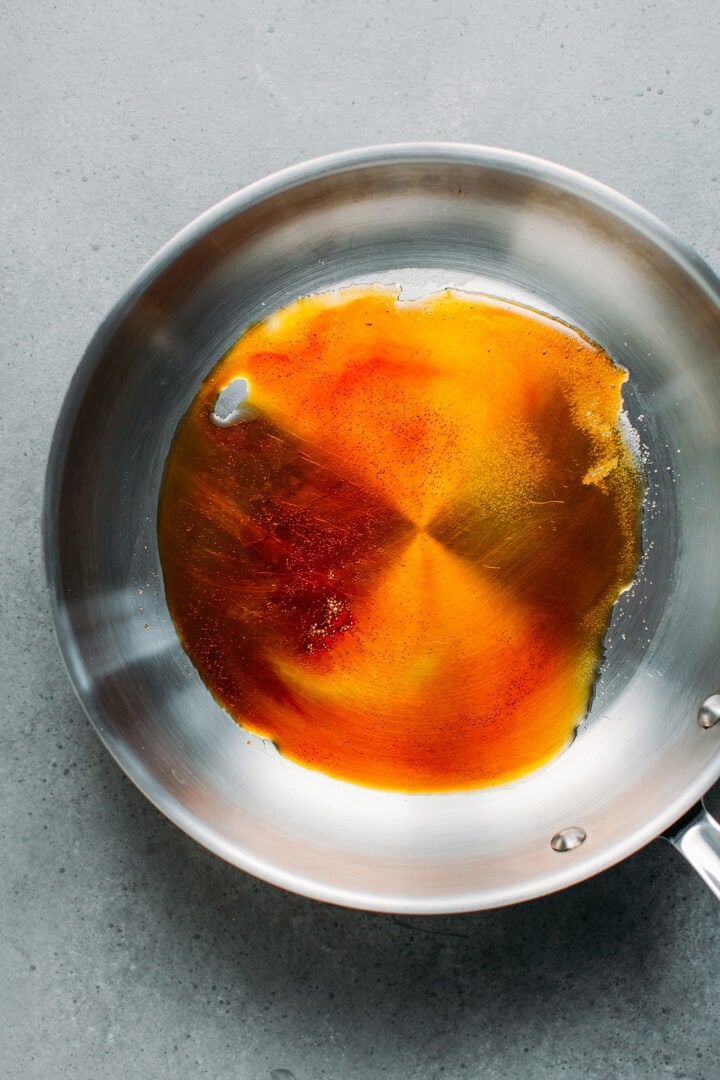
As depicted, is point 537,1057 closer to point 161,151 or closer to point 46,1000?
point 46,1000

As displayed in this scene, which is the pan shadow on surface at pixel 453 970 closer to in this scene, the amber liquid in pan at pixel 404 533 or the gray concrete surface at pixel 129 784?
the gray concrete surface at pixel 129 784

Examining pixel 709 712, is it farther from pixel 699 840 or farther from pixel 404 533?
pixel 404 533

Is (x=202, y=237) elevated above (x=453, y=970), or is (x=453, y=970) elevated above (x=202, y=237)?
(x=202, y=237)

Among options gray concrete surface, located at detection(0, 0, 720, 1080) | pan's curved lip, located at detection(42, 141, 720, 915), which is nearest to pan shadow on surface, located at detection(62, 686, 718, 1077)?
gray concrete surface, located at detection(0, 0, 720, 1080)

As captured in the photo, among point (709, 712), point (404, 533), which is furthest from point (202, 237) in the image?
point (709, 712)

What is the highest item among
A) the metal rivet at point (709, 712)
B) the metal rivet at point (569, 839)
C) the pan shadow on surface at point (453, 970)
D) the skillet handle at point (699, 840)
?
the metal rivet at point (709, 712)

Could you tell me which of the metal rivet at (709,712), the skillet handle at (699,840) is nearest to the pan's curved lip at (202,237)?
the skillet handle at (699,840)

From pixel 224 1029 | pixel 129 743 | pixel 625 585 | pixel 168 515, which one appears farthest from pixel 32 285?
pixel 224 1029

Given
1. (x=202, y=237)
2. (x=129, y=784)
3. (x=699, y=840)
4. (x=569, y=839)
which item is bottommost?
(x=129, y=784)
